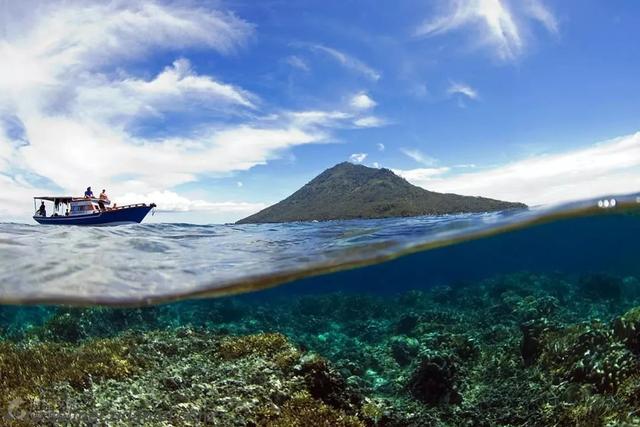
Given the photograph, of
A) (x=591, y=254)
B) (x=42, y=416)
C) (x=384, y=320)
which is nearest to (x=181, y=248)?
(x=384, y=320)

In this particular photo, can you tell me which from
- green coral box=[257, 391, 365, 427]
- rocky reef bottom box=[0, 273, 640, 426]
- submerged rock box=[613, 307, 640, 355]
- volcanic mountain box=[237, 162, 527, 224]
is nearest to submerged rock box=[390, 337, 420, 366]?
rocky reef bottom box=[0, 273, 640, 426]

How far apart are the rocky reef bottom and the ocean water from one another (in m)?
0.05

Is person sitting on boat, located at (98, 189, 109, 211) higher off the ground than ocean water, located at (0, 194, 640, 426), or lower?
higher

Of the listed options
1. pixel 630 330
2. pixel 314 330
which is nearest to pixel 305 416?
pixel 630 330

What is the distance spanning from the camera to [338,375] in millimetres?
9422

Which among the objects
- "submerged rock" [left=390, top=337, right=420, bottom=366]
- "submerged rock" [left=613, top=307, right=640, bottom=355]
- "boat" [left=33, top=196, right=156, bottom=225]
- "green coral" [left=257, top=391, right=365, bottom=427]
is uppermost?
"boat" [left=33, top=196, right=156, bottom=225]

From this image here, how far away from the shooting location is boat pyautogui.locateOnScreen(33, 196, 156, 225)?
3052cm

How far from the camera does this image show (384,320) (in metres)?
16.9

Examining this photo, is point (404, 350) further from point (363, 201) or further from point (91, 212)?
point (363, 201)

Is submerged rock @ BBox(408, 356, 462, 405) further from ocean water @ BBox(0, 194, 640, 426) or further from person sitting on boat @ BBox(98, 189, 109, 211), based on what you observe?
person sitting on boat @ BBox(98, 189, 109, 211)

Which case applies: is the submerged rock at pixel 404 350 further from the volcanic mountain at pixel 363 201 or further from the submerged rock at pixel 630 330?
the volcanic mountain at pixel 363 201

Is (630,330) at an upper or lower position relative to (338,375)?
upper

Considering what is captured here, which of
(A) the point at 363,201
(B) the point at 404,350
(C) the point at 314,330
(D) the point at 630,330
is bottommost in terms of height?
(C) the point at 314,330

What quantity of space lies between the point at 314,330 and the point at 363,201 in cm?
7509
